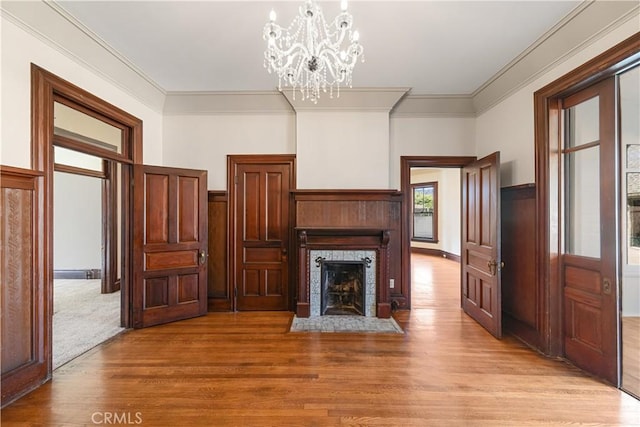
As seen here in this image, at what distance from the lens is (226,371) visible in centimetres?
245

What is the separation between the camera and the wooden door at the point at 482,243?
3.08 meters

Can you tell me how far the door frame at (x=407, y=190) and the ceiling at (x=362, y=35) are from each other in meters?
1.01

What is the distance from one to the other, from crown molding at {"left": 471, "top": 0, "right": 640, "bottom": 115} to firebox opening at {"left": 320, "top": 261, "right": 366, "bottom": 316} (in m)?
2.81

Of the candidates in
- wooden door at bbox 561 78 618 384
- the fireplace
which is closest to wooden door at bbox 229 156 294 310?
the fireplace

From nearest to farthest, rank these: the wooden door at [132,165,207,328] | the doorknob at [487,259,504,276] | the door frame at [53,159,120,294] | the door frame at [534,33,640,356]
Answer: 1. the door frame at [534,33,640,356]
2. the doorknob at [487,259,504,276]
3. the wooden door at [132,165,207,328]
4. the door frame at [53,159,120,294]

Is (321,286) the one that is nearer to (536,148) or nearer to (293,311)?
(293,311)

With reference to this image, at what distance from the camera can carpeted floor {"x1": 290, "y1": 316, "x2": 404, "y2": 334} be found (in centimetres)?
329

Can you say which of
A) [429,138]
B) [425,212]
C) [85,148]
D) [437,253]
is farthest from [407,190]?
[425,212]

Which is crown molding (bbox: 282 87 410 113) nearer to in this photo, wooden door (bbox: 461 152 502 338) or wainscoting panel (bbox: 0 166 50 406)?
wooden door (bbox: 461 152 502 338)

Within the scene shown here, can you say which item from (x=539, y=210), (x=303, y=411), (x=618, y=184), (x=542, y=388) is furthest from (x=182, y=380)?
(x=618, y=184)

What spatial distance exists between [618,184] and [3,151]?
4.73 metres

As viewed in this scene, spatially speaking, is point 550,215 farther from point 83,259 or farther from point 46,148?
point 83,259

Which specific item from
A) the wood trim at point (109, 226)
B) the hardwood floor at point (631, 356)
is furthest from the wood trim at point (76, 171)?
the hardwood floor at point (631, 356)

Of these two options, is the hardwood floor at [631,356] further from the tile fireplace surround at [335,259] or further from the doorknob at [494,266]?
the tile fireplace surround at [335,259]
